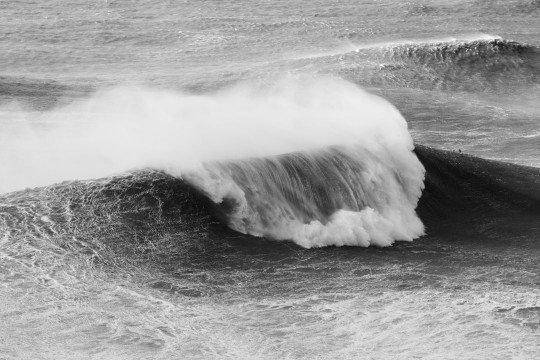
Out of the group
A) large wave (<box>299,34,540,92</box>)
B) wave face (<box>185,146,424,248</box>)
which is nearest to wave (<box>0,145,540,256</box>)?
wave face (<box>185,146,424,248</box>)

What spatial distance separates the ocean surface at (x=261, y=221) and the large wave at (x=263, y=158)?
0.14 feet

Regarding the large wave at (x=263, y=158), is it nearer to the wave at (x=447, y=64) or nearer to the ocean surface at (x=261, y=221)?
the ocean surface at (x=261, y=221)

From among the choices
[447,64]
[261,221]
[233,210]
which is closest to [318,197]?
[261,221]

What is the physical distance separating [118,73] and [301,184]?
51.3 feet

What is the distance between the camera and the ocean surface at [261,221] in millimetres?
13445

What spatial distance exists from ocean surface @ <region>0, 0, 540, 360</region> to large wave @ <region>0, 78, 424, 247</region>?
0.14ft

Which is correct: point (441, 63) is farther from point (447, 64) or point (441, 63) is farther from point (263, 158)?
point (263, 158)

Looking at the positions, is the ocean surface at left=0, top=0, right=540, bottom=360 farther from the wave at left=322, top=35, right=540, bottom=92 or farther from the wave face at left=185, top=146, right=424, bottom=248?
the wave at left=322, top=35, right=540, bottom=92

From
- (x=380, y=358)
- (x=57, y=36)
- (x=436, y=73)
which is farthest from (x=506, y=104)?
(x=380, y=358)

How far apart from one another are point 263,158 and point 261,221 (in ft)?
5.83

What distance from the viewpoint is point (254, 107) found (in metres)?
23.4

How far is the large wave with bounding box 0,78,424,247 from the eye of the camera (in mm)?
17625

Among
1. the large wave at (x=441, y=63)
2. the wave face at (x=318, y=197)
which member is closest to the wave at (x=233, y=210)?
the wave face at (x=318, y=197)

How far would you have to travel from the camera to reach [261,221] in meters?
17.4
